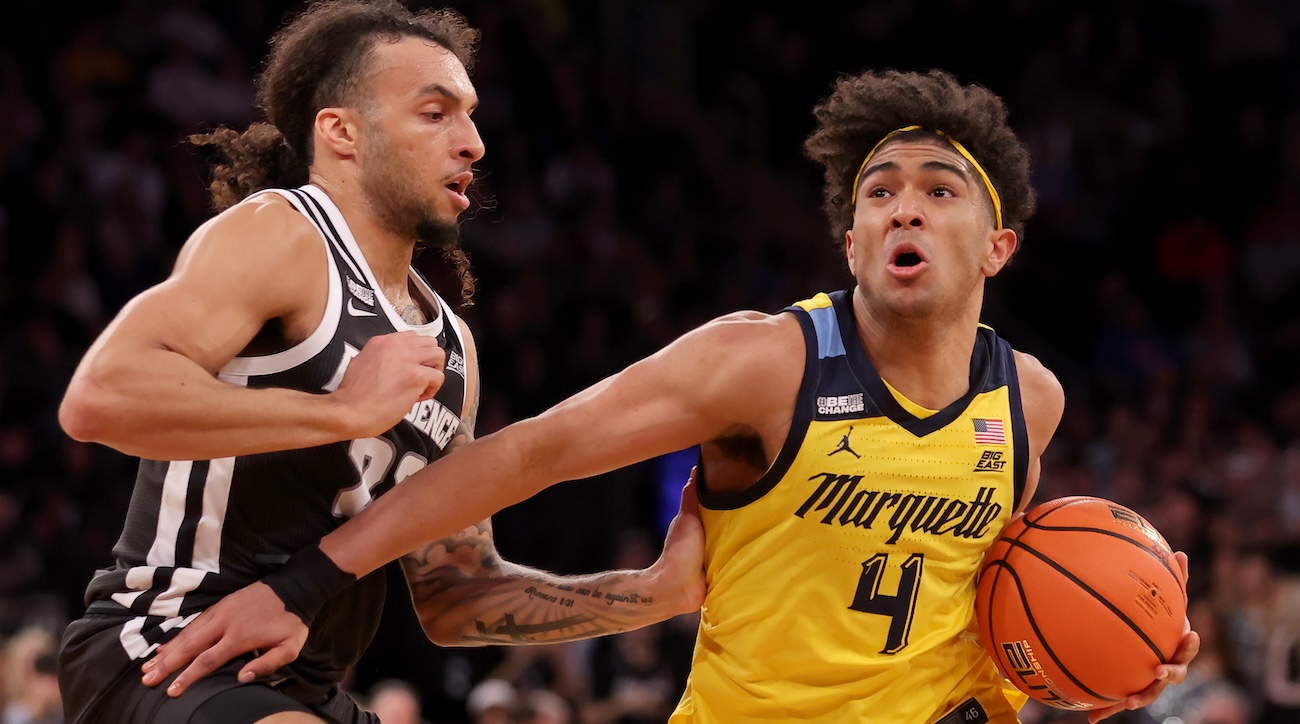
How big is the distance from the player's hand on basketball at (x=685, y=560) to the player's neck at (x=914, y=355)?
0.61m

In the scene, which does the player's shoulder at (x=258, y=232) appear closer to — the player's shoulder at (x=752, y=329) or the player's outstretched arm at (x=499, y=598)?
the player's outstretched arm at (x=499, y=598)

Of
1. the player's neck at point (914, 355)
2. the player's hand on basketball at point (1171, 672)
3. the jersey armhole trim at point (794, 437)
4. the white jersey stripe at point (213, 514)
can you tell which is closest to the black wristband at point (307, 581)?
the white jersey stripe at point (213, 514)

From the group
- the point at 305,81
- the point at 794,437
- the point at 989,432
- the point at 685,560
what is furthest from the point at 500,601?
the point at 305,81

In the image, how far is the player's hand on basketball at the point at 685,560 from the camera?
3.96 m

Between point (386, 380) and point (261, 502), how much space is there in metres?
0.48

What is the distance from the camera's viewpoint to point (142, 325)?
3111mm

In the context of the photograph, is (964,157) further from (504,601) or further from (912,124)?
(504,601)

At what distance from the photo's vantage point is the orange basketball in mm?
3807

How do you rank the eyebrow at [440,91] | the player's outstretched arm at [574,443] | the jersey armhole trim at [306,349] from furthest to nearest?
the eyebrow at [440,91], the player's outstretched arm at [574,443], the jersey armhole trim at [306,349]

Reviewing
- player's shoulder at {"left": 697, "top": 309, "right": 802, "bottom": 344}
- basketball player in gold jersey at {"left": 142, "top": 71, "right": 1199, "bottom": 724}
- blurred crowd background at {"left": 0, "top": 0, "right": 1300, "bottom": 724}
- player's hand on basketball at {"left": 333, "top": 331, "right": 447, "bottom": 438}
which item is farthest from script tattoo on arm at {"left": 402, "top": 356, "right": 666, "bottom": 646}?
blurred crowd background at {"left": 0, "top": 0, "right": 1300, "bottom": 724}

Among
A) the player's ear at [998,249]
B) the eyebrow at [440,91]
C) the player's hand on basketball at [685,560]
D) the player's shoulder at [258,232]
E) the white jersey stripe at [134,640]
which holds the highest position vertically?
the eyebrow at [440,91]

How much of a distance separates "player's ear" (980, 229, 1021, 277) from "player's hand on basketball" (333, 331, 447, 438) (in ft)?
5.33

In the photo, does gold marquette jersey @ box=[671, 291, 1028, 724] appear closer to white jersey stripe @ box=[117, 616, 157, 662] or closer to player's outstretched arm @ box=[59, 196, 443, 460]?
player's outstretched arm @ box=[59, 196, 443, 460]

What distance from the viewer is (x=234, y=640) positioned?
336 centimetres
